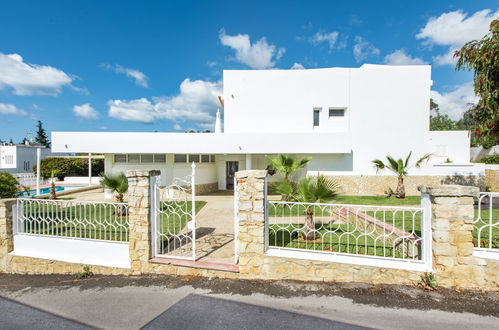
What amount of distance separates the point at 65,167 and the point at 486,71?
29.5 meters

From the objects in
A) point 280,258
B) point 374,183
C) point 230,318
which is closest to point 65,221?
point 230,318

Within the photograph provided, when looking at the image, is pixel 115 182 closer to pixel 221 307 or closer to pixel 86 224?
pixel 86 224

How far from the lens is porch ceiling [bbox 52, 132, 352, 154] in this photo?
39.7ft

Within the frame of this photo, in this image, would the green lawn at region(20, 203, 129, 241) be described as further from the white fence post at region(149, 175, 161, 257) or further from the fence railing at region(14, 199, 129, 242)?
the white fence post at region(149, 175, 161, 257)

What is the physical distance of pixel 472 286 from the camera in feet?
12.3

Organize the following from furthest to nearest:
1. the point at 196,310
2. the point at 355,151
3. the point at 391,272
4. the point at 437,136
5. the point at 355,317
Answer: the point at 437,136, the point at 355,151, the point at 391,272, the point at 196,310, the point at 355,317

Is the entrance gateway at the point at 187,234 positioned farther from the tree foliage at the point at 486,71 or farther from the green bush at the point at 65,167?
the green bush at the point at 65,167

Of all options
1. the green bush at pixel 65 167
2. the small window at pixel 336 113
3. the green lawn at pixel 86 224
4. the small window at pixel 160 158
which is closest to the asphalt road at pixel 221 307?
the green lawn at pixel 86 224

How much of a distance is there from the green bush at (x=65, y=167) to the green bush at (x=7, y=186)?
16711 mm

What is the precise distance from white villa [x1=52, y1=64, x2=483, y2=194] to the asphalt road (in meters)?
8.84

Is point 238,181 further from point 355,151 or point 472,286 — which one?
point 355,151

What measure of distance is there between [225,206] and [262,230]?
6628mm

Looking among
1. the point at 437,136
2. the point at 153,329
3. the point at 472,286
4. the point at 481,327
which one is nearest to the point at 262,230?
the point at 153,329

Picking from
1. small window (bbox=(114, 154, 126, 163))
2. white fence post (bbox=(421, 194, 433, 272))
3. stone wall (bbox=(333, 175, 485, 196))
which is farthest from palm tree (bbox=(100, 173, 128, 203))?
stone wall (bbox=(333, 175, 485, 196))
